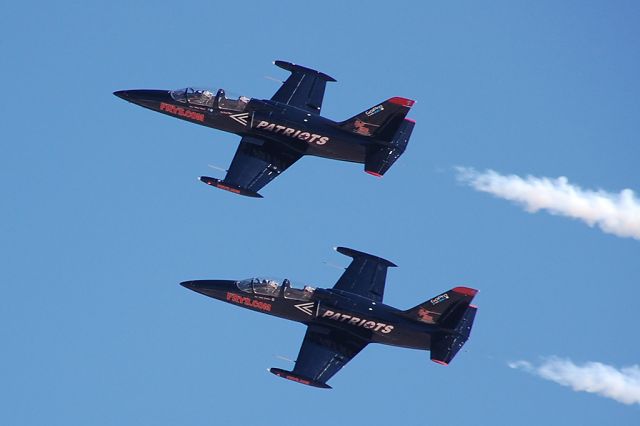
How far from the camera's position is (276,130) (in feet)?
Answer: 303

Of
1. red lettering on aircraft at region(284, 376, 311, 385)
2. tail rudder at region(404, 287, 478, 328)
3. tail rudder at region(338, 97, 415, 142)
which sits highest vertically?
tail rudder at region(338, 97, 415, 142)

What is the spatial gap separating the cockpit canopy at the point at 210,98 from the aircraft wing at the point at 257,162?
1614 mm

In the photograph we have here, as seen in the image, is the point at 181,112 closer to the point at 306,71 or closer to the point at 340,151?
the point at 306,71

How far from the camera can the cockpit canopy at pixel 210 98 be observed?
304ft

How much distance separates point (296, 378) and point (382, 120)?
12.5 m

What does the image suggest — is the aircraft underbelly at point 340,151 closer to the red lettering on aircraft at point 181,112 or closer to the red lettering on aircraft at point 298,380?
the red lettering on aircraft at point 181,112

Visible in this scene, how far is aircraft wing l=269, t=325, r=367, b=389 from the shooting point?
87.9 meters

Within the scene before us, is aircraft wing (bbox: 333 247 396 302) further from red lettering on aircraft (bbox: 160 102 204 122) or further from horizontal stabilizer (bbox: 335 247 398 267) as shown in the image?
red lettering on aircraft (bbox: 160 102 204 122)

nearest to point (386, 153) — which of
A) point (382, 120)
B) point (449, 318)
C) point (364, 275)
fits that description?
point (382, 120)

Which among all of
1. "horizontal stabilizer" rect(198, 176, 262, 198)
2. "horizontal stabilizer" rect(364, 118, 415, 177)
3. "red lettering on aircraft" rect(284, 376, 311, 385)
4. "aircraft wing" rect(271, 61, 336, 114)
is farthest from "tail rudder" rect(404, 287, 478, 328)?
"aircraft wing" rect(271, 61, 336, 114)

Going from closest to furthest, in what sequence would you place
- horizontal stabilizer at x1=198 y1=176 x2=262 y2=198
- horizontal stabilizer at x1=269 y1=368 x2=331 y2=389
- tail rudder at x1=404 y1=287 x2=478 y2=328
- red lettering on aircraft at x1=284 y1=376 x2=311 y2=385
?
horizontal stabilizer at x1=269 y1=368 x2=331 y2=389 → red lettering on aircraft at x1=284 y1=376 x2=311 y2=385 → tail rudder at x1=404 y1=287 x2=478 y2=328 → horizontal stabilizer at x1=198 y1=176 x2=262 y2=198

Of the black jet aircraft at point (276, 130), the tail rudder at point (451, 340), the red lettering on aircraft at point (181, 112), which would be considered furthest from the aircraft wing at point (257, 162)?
the tail rudder at point (451, 340)

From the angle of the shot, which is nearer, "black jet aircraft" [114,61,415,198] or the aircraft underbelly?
"black jet aircraft" [114,61,415,198]

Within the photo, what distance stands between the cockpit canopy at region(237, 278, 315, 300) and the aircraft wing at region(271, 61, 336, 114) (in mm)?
9128
